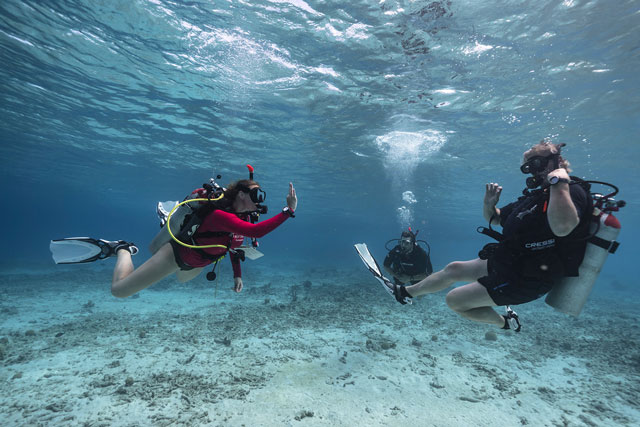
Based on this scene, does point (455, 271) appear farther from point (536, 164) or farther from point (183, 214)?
point (183, 214)

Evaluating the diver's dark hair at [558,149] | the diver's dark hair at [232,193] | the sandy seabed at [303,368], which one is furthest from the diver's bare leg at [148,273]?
the diver's dark hair at [558,149]

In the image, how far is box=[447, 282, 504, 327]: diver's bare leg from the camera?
3.75 m

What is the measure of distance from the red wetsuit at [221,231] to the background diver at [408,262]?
4.45m

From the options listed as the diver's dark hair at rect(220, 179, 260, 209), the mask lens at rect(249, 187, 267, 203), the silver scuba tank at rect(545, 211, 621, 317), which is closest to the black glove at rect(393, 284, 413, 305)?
the silver scuba tank at rect(545, 211, 621, 317)

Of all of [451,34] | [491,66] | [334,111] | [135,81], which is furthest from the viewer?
[334,111]

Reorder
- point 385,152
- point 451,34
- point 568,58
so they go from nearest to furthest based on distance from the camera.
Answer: point 451,34 → point 568,58 → point 385,152

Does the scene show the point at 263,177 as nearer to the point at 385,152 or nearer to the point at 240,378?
the point at 385,152

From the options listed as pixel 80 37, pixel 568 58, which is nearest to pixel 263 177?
pixel 80 37

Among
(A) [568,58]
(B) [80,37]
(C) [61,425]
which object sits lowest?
(C) [61,425]

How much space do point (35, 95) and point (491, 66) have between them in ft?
79.4

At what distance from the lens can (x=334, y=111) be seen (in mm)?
15742

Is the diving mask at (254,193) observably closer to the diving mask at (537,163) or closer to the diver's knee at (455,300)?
the diver's knee at (455,300)

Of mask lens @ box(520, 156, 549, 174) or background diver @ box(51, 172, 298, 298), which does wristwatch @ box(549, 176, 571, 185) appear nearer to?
mask lens @ box(520, 156, 549, 174)

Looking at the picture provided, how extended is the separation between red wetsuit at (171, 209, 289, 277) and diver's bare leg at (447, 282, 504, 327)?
8.95 feet
